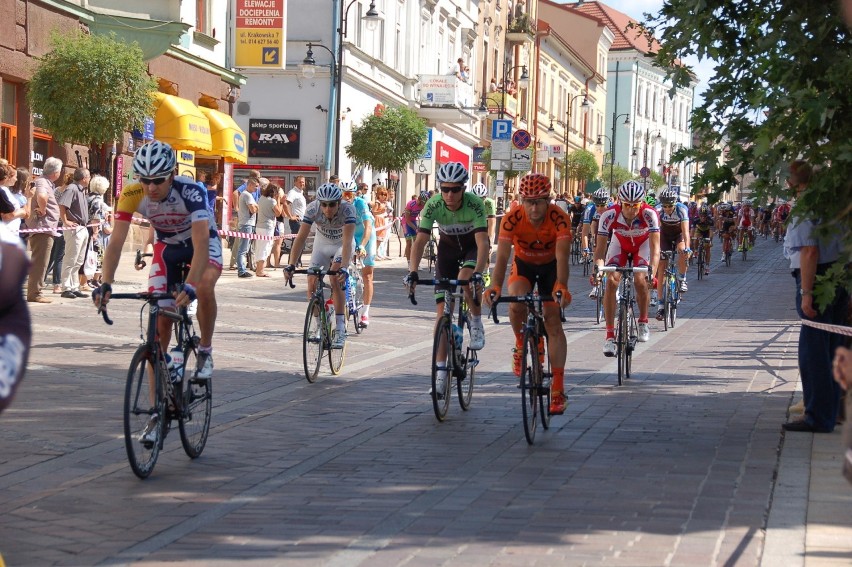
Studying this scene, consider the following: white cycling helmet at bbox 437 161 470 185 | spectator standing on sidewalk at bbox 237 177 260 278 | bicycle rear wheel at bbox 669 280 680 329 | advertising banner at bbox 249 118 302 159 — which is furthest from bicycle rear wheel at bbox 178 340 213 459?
advertising banner at bbox 249 118 302 159

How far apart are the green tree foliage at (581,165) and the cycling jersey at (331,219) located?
66.9 metres

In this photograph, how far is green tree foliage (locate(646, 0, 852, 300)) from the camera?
748cm

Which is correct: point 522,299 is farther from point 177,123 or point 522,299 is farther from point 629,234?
point 177,123

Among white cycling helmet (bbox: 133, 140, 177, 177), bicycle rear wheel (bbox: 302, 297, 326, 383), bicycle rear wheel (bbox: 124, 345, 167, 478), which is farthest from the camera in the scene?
bicycle rear wheel (bbox: 302, 297, 326, 383)

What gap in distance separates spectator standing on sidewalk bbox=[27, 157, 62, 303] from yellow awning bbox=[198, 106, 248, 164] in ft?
45.4

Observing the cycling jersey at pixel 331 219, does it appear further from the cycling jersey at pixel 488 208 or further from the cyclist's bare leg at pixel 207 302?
the cyclist's bare leg at pixel 207 302

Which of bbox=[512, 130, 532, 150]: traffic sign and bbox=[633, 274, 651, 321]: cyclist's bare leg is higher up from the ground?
bbox=[512, 130, 532, 150]: traffic sign

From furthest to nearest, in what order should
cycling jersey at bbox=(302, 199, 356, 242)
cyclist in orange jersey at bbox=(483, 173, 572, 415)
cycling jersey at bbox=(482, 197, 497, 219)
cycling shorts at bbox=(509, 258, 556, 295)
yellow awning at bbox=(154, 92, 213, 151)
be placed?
yellow awning at bbox=(154, 92, 213, 151) < cycling jersey at bbox=(302, 199, 356, 242) < cycling jersey at bbox=(482, 197, 497, 219) < cycling shorts at bbox=(509, 258, 556, 295) < cyclist in orange jersey at bbox=(483, 173, 572, 415)

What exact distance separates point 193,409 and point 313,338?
401cm

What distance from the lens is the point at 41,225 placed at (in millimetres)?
18125

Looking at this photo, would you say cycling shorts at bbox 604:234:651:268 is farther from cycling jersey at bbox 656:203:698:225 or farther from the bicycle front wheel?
cycling jersey at bbox 656:203:698:225

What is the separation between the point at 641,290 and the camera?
13.8m

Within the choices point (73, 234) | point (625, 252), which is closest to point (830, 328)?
point (625, 252)

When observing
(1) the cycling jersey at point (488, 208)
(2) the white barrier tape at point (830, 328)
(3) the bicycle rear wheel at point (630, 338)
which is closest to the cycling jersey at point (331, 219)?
(1) the cycling jersey at point (488, 208)
